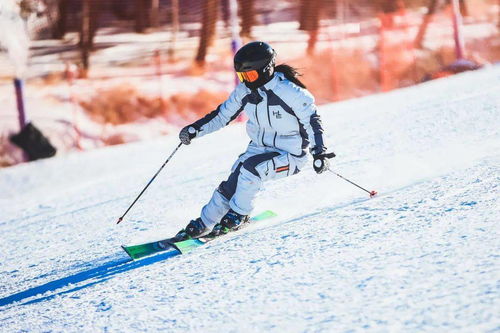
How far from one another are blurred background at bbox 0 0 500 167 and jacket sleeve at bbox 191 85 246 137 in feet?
21.4

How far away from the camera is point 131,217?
423 centimetres

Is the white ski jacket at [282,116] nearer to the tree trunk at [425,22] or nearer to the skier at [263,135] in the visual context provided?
the skier at [263,135]

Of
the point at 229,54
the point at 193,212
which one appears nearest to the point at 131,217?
the point at 193,212

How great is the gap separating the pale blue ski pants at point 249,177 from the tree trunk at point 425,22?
10579 millimetres

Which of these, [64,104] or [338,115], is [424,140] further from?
[64,104]

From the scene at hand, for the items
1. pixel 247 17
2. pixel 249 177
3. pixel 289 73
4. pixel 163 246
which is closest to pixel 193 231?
pixel 163 246

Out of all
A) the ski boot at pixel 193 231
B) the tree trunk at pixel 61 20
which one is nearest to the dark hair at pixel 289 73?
the ski boot at pixel 193 231

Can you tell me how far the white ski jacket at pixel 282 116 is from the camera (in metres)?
3.21

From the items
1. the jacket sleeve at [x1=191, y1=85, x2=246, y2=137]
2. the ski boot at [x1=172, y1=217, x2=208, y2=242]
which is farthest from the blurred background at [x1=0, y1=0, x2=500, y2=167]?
the ski boot at [x1=172, y1=217, x2=208, y2=242]

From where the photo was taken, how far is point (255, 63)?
10.4 ft

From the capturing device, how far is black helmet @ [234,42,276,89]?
3.17m

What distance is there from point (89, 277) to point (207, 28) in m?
9.72

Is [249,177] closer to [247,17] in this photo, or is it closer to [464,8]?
[247,17]

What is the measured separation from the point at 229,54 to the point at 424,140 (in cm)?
718
